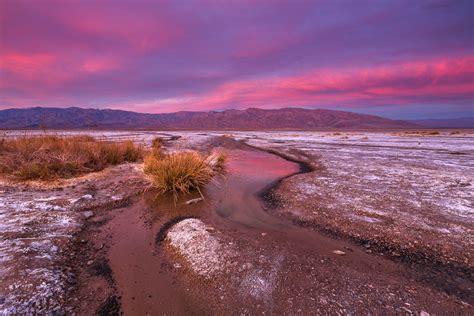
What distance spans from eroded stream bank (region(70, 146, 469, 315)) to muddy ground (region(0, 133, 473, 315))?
1 cm

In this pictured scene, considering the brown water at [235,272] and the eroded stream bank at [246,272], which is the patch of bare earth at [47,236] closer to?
the eroded stream bank at [246,272]

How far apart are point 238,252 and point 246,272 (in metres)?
0.43

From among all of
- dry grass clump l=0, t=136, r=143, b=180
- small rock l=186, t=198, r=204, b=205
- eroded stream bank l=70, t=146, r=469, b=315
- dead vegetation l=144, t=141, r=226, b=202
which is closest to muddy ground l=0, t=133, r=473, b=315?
eroded stream bank l=70, t=146, r=469, b=315

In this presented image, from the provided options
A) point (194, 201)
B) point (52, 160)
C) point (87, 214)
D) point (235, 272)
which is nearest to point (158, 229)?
point (194, 201)

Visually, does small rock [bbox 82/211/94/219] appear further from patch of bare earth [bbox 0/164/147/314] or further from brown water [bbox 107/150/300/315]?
brown water [bbox 107/150/300/315]

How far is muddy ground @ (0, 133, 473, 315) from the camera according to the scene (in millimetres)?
2230

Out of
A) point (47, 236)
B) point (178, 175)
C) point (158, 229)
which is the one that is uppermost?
point (178, 175)

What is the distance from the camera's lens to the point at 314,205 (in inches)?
195

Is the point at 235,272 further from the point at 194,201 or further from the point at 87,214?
the point at 87,214

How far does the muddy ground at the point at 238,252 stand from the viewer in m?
2.23

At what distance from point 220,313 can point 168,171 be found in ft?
14.8

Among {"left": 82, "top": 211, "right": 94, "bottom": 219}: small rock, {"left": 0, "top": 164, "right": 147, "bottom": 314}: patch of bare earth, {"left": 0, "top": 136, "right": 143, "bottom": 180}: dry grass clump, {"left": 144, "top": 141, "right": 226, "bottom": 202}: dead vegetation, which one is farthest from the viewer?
{"left": 0, "top": 136, "right": 143, "bottom": 180}: dry grass clump

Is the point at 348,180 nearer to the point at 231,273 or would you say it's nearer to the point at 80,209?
the point at 231,273

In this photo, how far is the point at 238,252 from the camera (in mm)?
3092
